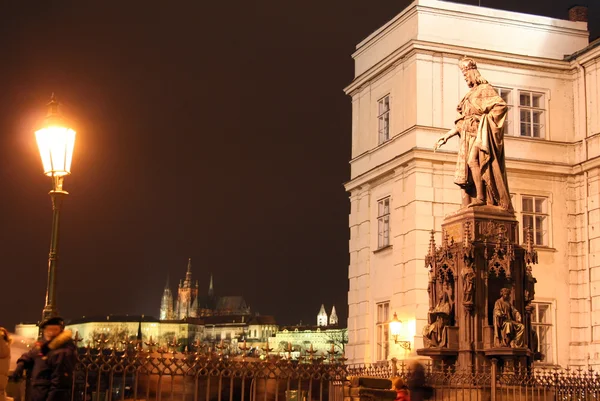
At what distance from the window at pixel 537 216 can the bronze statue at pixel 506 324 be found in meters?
13.7

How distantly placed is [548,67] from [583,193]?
4176 millimetres

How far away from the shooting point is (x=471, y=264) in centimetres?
1551

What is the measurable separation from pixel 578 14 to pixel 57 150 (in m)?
24.2

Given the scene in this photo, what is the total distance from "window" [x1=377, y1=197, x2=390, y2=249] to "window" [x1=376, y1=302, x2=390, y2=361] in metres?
1.92

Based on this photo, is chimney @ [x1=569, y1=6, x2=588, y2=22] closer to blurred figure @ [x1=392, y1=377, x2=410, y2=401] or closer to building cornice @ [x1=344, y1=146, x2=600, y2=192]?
building cornice @ [x1=344, y1=146, x2=600, y2=192]

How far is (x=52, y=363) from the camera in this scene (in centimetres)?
988

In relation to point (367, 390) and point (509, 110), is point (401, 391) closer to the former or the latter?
point (367, 390)

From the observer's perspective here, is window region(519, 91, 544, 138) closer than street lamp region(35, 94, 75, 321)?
No

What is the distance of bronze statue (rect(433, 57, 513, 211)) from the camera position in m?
16.2

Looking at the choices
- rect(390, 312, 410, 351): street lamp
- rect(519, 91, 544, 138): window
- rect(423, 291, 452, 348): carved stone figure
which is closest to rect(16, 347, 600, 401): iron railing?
rect(423, 291, 452, 348): carved stone figure

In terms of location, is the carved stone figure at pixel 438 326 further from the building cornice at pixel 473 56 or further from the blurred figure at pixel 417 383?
the building cornice at pixel 473 56

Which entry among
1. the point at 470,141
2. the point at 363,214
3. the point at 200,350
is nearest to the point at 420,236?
the point at 363,214

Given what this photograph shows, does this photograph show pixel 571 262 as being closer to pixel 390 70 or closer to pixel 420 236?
pixel 420 236

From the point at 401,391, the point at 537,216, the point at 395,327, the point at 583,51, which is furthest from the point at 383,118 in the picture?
the point at 401,391
